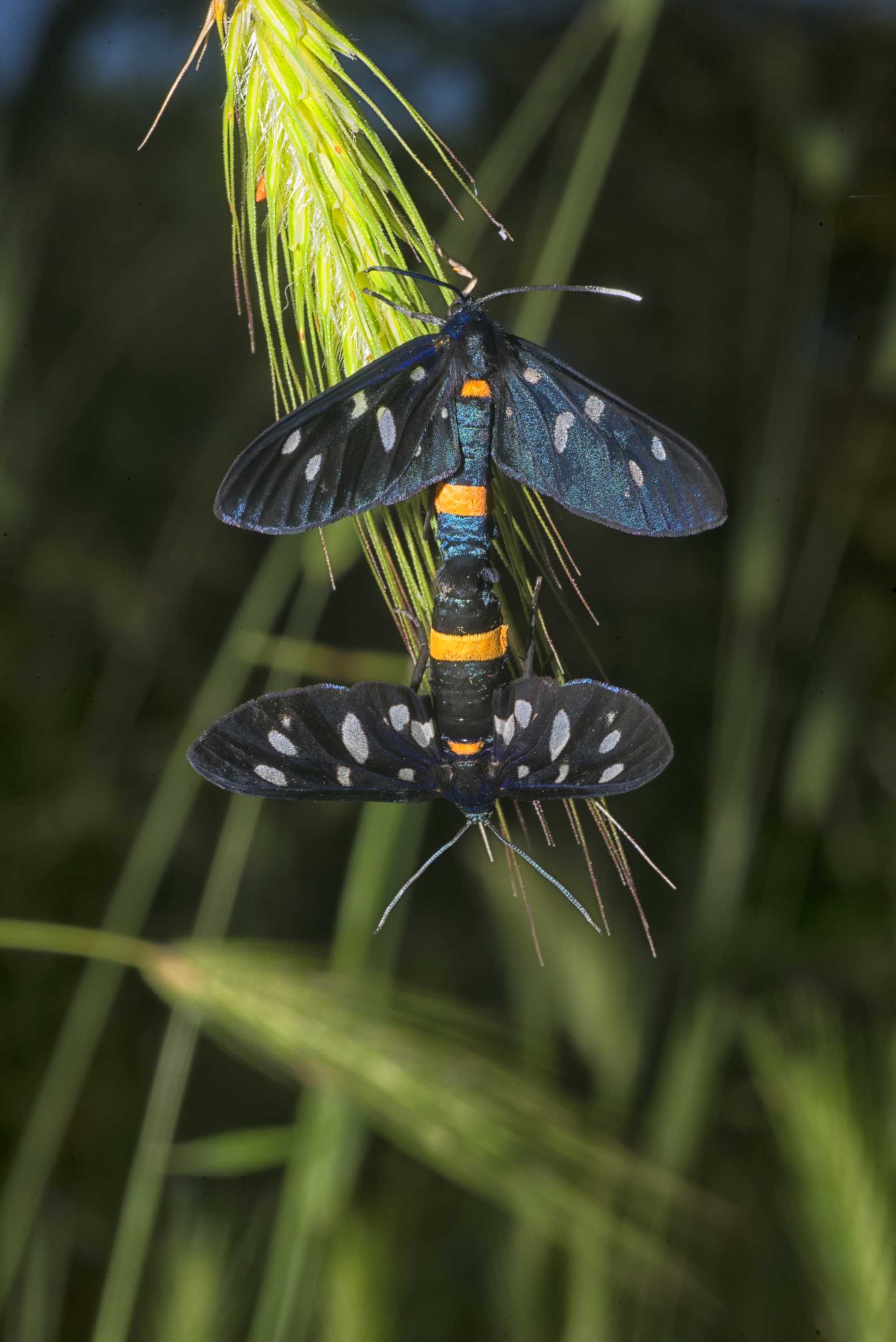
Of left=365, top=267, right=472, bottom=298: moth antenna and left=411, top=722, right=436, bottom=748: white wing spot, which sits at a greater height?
left=365, top=267, right=472, bottom=298: moth antenna

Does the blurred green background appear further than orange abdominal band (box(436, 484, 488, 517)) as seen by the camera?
Yes

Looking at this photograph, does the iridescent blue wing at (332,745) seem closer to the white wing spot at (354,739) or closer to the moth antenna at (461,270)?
the white wing spot at (354,739)

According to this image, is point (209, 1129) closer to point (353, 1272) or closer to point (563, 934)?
point (353, 1272)

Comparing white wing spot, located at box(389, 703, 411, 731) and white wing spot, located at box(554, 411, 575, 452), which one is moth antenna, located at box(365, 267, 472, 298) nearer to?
white wing spot, located at box(554, 411, 575, 452)

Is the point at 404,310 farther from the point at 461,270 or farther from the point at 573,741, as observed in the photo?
the point at 573,741

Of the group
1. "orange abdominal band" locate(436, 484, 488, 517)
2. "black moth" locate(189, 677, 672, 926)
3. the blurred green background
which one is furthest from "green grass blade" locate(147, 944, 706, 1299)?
"orange abdominal band" locate(436, 484, 488, 517)

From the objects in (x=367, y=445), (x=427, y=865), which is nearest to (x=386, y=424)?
(x=367, y=445)
